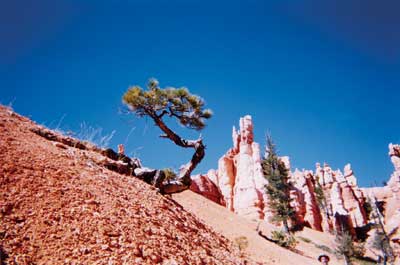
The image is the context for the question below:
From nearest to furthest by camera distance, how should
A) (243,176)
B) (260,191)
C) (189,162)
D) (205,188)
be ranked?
(189,162) → (205,188) → (260,191) → (243,176)

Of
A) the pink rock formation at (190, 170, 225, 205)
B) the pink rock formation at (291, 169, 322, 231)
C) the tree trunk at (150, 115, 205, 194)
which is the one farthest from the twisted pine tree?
the pink rock formation at (291, 169, 322, 231)

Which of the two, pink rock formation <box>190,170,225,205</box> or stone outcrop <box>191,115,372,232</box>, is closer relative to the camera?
pink rock formation <box>190,170,225,205</box>

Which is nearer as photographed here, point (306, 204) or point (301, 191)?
point (306, 204)

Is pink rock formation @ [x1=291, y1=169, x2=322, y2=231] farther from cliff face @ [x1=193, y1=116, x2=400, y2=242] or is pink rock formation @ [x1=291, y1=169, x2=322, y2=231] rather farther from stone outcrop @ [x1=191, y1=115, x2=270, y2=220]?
stone outcrop @ [x1=191, y1=115, x2=270, y2=220]

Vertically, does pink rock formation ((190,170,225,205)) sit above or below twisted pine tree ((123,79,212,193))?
above

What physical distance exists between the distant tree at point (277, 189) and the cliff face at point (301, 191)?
11.1 ft

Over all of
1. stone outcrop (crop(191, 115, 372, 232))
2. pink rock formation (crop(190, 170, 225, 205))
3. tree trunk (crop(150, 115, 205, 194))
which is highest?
stone outcrop (crop(191, 115, 372, 232))

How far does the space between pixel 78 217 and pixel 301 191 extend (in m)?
56.4

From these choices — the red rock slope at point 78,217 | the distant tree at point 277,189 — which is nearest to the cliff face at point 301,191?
the distant tree at point 277,189

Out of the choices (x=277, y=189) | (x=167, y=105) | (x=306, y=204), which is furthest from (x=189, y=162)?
(x=306, y=204)

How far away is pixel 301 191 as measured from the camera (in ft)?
183

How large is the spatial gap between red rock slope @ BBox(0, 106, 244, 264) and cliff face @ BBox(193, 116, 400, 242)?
3459 cm

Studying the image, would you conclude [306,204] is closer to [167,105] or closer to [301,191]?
[301,191]

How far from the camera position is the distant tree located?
37.8 m
